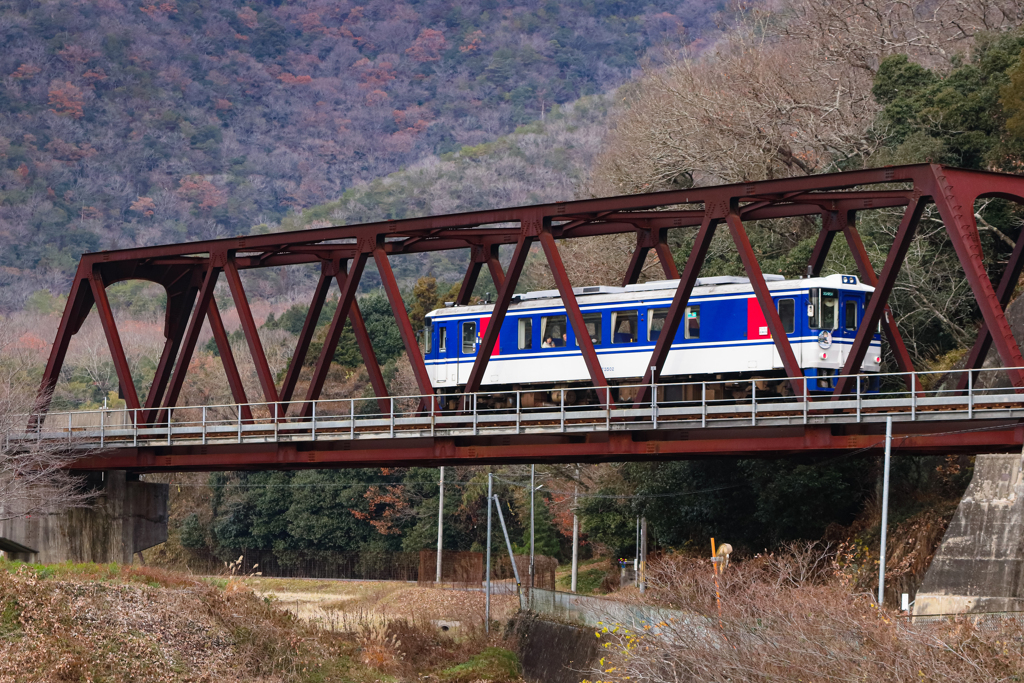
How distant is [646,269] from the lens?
228 feet

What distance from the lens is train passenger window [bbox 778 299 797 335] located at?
41.9m

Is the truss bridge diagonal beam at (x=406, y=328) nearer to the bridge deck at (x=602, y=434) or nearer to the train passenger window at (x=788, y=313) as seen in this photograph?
the bridge deck at (x=602, y=434)

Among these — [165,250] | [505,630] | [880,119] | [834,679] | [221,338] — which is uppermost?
[880,119]

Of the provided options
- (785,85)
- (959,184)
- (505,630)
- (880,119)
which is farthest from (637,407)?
(785,85)

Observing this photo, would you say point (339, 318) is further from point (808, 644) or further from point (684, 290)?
point (808, 644)

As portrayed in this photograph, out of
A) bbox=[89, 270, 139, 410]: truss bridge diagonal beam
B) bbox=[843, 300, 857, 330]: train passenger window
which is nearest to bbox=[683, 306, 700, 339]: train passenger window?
bbox=[843, 300, 857, 330]: train passenger window

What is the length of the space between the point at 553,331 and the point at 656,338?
391 cm

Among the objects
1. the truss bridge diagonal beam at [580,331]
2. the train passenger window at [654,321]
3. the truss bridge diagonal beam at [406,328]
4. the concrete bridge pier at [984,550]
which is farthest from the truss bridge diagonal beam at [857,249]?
the truss bridge diagonal beam at [406,328]

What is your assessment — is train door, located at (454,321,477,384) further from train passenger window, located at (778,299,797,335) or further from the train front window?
the train front window

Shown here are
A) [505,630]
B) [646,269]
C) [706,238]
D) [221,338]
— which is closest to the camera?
[706,238]

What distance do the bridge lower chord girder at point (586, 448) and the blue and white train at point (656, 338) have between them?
7.26 ft

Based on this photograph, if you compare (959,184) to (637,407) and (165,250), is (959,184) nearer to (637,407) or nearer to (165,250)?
(637,407)

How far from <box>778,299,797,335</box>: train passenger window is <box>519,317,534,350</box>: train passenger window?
356 inches

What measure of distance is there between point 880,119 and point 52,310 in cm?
12204
